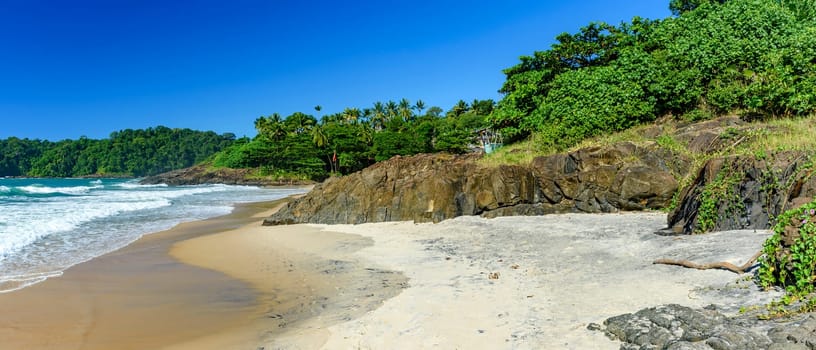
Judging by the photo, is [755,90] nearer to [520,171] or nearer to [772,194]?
[520,171]

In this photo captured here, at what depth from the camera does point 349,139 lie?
216 feet

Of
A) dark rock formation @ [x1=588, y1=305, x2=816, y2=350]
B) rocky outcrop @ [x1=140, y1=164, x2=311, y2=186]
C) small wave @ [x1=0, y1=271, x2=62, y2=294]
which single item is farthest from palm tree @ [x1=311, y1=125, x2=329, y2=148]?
dark rock formation @ [x1=588, y1=305, x2=816, y2=350]

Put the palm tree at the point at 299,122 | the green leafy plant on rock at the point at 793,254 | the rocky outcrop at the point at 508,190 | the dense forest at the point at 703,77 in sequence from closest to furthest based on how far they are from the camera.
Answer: the green leafy plant on rock at the point at 793,254
the rocky outcrop at the point at 508,190
the dense forest at the point at 703,77
the palm tree at the point at 299,122

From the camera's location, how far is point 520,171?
16062mm

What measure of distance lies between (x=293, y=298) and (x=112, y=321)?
265cm

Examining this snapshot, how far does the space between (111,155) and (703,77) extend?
168468 mm

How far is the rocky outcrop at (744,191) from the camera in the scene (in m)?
7.44

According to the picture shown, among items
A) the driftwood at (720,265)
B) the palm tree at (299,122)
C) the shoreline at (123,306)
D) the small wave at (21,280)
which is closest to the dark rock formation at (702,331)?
the driftwood at (720,265)

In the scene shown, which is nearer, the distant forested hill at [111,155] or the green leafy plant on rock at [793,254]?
the green leafy plant on rock at [793,254]

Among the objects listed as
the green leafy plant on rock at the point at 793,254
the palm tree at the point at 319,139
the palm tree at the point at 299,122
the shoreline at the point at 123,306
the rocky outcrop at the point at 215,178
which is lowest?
the shoreline at the point at 123,306

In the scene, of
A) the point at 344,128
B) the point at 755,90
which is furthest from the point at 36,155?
the point at 755,90

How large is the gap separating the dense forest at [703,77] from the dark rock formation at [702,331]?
14.0 metres

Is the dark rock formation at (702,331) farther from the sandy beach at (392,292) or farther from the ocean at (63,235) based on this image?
the ocean at (63,235)

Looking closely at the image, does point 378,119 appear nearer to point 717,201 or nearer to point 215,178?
point 215,178
